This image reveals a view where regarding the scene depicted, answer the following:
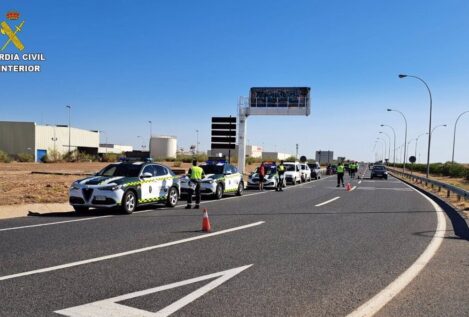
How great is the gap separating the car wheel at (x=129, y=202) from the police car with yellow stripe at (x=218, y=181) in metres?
4.80

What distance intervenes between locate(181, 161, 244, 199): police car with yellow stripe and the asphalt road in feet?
23.8

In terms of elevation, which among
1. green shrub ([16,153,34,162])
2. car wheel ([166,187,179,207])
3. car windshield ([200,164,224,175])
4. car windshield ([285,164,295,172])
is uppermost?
car windshield ([200,164,224,175])

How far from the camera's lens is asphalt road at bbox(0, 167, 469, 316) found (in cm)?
501

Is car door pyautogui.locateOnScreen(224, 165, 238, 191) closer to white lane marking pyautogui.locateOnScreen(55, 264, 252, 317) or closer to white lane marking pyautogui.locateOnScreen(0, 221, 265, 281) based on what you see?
white lane marking pyautogui.locateOnScreen(0, 221, 265, 281)

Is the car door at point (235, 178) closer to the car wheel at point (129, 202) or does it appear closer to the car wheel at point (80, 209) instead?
the car wheel at point (129, 202)

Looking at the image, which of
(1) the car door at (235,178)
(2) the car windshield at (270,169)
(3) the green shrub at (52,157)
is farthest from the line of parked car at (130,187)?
(3) the green shrub at (52,157)

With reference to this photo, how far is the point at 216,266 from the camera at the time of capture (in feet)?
22.5

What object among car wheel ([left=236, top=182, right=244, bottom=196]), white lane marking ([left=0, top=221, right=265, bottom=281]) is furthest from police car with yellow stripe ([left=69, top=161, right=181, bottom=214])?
car wheel ([left=236, top=182, right=244, bottom=196])

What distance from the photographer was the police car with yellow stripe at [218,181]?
19547 mm

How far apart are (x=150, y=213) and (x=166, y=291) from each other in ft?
28.8

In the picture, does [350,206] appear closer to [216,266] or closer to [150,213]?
[150,213]

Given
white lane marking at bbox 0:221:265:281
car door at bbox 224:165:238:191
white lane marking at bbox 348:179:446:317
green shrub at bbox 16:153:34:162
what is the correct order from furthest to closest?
green shrub at bbox 16:153:34:162 < car door at bbox 224:165:238:191 < white lane marking at bbox 0:221:265:281 < white lane marking at bbox 348:179:446:317

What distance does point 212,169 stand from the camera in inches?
832

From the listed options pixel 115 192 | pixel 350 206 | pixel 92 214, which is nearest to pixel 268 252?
pixel 115 192
